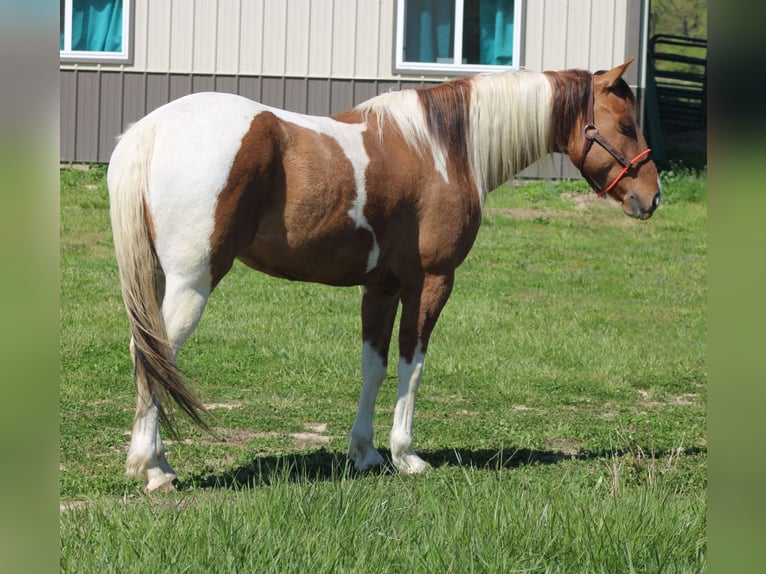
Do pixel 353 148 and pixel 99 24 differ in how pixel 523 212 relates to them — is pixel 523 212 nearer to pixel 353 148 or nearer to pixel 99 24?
pixel 99 24

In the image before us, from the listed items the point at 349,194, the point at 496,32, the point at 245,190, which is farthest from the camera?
the point at 496,32

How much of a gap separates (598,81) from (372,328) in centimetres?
181

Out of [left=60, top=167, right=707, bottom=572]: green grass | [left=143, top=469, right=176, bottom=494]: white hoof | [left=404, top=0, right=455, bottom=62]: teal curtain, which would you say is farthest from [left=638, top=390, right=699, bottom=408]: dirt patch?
[left=404, top=0, right=455, bottom=62]: teal curtain

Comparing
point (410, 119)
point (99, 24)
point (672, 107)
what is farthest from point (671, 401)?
point (672, 107)

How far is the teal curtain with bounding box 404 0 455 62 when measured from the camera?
14125 mm

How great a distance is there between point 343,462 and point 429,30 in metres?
10.2

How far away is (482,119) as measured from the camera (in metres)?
5.05

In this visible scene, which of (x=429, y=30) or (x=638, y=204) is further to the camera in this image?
(x=429, y=30)

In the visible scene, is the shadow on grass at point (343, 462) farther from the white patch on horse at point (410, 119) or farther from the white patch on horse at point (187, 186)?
the white patch on horse at point (410, 119)

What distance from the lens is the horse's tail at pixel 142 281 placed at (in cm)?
404

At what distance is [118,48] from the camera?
14.1 meters

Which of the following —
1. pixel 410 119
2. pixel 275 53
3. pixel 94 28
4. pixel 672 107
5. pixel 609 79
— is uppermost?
pixel 94 28

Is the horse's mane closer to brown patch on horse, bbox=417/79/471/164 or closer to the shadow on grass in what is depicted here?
brown patch on horse, bbox=417/79/471/164

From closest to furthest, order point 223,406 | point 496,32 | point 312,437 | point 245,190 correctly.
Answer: point 245,190
point 312,437
point 223,406
point 496,32
